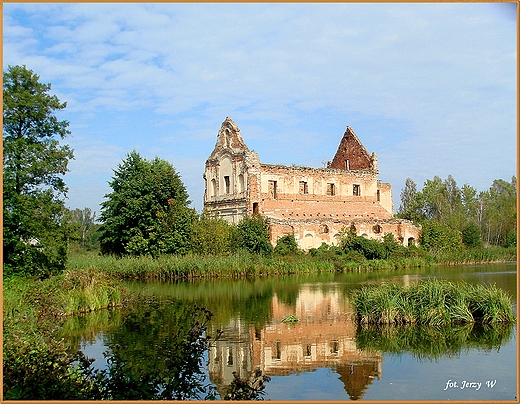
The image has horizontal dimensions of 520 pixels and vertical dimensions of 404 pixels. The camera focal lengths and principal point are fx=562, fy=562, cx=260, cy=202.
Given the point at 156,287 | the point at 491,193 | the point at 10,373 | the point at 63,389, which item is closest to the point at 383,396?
the point at 63,389

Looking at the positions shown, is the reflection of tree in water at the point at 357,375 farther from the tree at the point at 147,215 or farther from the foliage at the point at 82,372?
the tree at the point at 147,215

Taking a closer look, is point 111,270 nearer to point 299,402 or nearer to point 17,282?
point 17,282

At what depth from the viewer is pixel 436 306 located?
1370 cm

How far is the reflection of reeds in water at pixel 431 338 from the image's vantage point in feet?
37.7

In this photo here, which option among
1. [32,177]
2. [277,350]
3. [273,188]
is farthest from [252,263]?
[277,350]

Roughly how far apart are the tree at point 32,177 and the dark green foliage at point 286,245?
19133mm

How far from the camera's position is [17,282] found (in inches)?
590

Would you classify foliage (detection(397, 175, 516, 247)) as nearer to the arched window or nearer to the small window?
the small window

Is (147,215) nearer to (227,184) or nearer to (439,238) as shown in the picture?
(227,184)

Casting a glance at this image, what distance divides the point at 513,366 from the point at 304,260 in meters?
23.8

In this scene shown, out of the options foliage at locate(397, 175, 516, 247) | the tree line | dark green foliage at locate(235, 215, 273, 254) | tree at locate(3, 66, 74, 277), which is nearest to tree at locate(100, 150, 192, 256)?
the tree line

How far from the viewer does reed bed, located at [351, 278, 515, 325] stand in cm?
1367

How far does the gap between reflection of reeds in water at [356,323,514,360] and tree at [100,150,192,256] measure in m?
20.6

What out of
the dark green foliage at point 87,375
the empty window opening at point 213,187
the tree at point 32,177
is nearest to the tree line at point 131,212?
the tree at point 32,177
